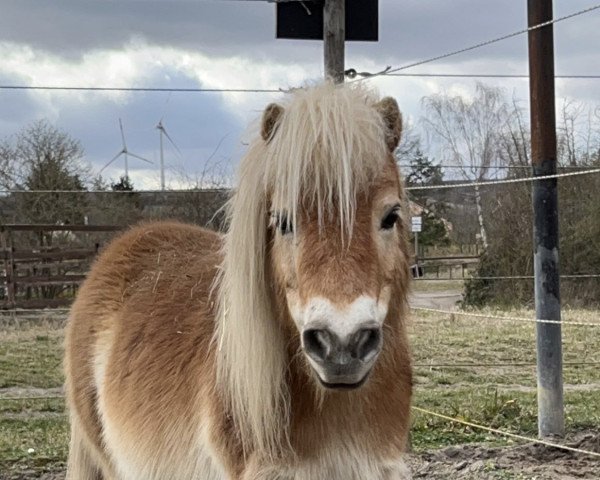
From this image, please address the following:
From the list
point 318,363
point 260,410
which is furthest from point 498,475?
point 318,363

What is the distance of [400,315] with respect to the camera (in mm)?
2482

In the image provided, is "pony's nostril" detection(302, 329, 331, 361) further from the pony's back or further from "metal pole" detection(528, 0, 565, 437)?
"metal pole" detection(528, 0, 565, 437)

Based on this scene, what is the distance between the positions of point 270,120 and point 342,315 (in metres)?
0.82

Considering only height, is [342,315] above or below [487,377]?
above

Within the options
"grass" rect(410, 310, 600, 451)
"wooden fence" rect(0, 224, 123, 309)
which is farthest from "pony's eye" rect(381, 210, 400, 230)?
"wooden fence" rect(0, 224, 123, 309)

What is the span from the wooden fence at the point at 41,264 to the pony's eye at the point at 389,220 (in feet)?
28.6

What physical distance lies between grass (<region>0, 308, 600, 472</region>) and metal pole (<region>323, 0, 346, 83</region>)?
2633mm

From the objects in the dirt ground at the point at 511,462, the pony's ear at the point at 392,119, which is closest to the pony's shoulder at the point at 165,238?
the pony's ear at the point at 392,119

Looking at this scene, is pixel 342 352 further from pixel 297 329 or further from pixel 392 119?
pixel 392 119

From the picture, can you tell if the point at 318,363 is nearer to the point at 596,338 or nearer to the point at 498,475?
the point at 498,475

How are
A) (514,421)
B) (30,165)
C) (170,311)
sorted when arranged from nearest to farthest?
1. (170,311)
2. (514,421)
3. (30,165)

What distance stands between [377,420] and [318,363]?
65 centimetres

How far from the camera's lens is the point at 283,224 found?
7.09ft

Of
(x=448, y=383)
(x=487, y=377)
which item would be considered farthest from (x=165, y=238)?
(x=487, y=377)
